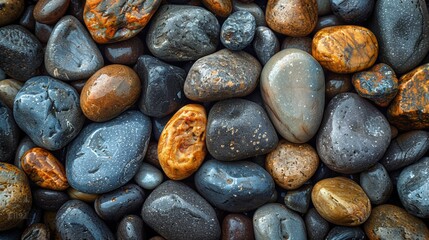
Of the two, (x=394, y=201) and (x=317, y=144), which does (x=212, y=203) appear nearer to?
(x=317, y=144)

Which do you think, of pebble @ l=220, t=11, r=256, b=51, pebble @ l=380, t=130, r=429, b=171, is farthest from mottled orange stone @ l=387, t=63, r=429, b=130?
pebble @ l=220, t=11, r=256, b=51

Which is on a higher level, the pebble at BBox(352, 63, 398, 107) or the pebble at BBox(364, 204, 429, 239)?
the pebble at BBox(352, 63, 398, 107)

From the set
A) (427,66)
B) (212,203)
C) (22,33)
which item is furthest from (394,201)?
(22,33)

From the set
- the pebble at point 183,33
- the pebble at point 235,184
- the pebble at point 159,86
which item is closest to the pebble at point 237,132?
the pebble at point 235,184

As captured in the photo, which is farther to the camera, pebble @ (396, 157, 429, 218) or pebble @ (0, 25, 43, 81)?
pebble @ (0, 25, 43, 81)

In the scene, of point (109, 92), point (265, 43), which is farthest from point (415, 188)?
point (109, 92)

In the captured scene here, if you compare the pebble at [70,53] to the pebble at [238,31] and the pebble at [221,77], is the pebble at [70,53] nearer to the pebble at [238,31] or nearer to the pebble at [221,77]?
the pebble at [221,77]

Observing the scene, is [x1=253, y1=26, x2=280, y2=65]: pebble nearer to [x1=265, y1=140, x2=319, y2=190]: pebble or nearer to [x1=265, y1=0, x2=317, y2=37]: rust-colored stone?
[x1=265, y1=0, x2=317, y2=37]: rust-colored stone
